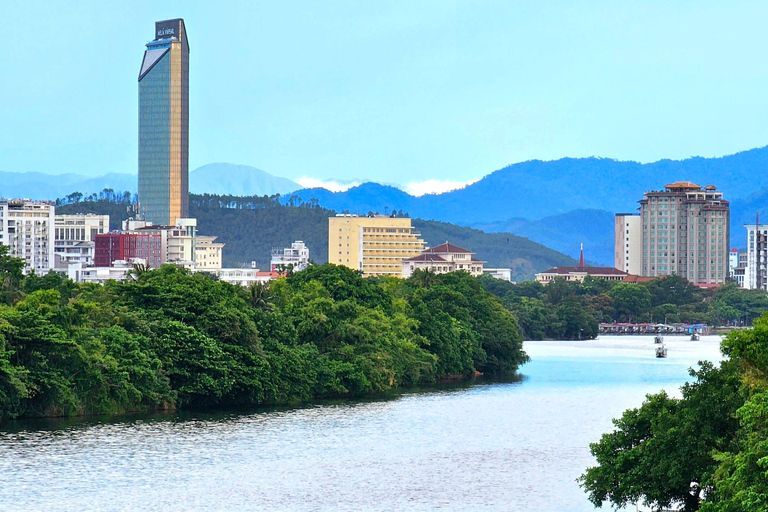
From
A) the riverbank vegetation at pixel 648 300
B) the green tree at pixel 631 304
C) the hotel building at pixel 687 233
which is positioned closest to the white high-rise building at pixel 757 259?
the hotel building at pixel 687 233

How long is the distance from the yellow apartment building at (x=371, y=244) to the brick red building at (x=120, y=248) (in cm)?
2987

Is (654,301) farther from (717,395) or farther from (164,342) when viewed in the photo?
(717,395)

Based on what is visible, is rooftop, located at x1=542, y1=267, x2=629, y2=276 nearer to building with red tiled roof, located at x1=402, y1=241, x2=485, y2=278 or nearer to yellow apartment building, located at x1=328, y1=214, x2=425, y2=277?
building with red tiled roof, located at x1=402, y1=241, x2=485, y2=278

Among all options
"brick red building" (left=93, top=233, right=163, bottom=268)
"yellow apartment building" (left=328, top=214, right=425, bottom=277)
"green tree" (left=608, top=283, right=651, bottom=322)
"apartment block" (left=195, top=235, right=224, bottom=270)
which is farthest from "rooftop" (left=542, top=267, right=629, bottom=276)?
"brick red building" (left=93, top=233, right=163, bottom=268)

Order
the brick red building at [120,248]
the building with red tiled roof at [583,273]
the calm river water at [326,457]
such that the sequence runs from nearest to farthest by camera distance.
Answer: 1. the calm river water at [326,457]
2. the brick red building at [120,248]
3. the building with red tiled roof at [583,273]

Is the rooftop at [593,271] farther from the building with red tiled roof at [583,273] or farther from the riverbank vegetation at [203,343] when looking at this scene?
the riverbank vegetation at [203,343]

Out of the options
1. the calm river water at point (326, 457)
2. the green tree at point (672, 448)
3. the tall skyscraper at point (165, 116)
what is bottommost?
the calm river water at point (326, 457)

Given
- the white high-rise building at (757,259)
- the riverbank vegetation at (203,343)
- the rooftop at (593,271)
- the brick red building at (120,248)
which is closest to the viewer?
the riverbank vegetation at (203,343)

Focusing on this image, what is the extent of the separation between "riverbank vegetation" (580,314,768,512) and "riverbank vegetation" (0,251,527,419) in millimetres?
19915

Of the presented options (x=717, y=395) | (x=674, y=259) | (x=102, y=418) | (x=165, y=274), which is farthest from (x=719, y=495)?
(x=674, y=259)

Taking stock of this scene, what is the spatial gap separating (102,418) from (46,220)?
104 meters

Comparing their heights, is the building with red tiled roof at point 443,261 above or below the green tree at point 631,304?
above

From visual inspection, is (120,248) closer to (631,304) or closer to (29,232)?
(29,232)

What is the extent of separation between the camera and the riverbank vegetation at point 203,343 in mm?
42531
